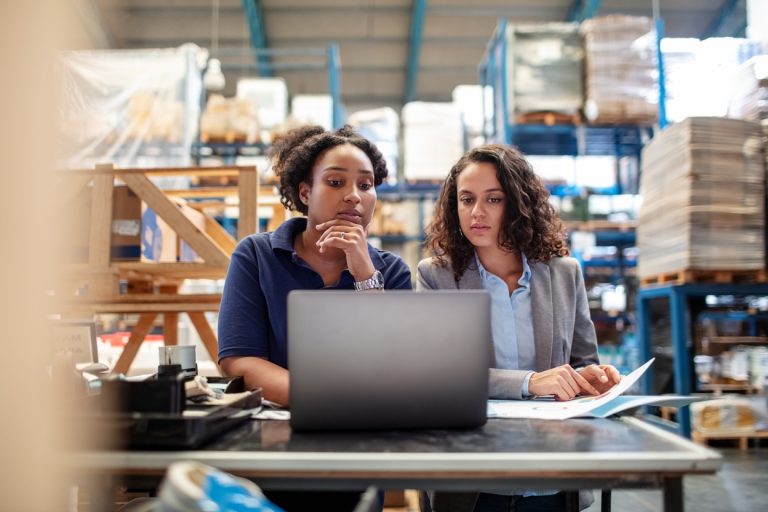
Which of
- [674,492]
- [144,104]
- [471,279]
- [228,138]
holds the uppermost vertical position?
[144,104]

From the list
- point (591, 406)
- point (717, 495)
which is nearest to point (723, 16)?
point (717, 495)

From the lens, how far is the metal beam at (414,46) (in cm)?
1138

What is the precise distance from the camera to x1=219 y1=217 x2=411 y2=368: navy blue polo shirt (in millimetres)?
1685

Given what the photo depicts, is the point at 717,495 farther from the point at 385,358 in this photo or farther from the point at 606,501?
the point at 385,358

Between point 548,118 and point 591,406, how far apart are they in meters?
5.43

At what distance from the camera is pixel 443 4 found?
455 inches

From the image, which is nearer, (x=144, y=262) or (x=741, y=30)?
(x=144, y=262)

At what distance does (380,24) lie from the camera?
12297mm

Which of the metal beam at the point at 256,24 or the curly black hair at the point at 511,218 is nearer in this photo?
the curly black hair at the point at 511,218

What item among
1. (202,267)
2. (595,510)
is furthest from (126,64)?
(595,510)

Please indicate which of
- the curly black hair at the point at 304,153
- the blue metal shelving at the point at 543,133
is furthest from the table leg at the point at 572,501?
the blue metal shelving at the point at 543,133

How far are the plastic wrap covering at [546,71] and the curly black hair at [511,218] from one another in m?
4.37

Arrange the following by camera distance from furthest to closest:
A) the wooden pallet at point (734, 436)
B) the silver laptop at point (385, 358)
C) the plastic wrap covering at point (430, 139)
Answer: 1. the plastic wrap covering at point (430, 139)
2. the wooden pallet at point (734, 436)
3. the silver laptop at point (385, 358)

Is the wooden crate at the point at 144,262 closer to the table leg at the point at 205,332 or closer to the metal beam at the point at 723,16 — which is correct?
the table leg at the point at 205,332
